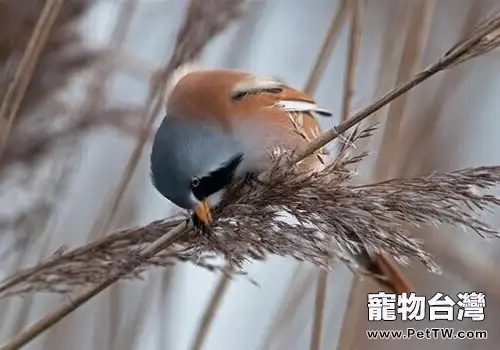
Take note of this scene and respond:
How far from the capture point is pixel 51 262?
98 cm

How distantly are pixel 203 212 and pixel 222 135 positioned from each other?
0.18 m

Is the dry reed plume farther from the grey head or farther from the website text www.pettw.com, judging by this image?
the website text www.pettw.com

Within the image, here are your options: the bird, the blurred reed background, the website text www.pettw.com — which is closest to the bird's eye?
the bird

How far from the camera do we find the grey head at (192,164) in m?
0.93

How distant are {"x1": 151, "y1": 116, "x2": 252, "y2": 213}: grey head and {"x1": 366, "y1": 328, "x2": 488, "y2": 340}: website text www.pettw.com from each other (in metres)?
0.45

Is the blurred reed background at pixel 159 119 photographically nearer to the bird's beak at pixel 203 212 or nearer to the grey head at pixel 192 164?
the grey head at pixel 192 164

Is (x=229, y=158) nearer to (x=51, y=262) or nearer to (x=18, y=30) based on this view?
(x=51, y=262)

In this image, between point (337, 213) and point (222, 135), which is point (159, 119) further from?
point (337, 213)

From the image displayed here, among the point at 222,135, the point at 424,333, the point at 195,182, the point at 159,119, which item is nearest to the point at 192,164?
the point at 195,182

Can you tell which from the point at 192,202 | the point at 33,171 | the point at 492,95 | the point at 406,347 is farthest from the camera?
the point at 492,95

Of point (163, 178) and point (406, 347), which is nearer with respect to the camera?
point (163, 178)

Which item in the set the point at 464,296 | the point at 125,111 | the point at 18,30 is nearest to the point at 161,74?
the point at 125,111

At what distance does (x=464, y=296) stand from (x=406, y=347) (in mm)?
175

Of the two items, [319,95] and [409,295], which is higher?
[319,95]
